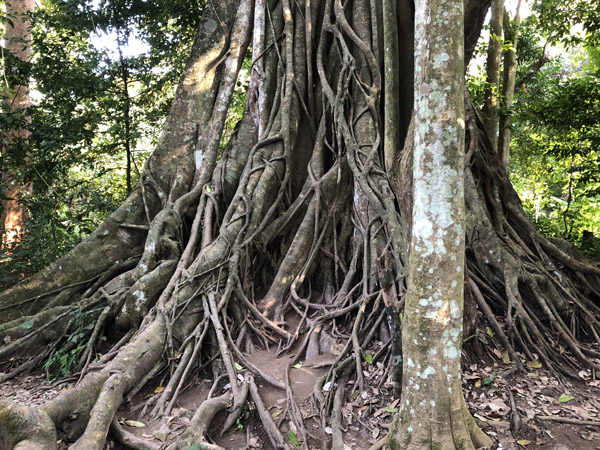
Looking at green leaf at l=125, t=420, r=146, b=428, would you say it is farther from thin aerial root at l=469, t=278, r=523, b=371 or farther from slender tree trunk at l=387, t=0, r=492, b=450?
thin aerial root at l=469, t=278, r=523, b=371

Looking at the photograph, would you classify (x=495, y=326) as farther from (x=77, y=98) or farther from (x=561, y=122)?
(x=77, y=98)

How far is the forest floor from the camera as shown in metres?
2.71

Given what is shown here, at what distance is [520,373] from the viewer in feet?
11.0

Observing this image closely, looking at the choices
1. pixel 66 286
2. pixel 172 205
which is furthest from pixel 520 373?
pixel 66 286

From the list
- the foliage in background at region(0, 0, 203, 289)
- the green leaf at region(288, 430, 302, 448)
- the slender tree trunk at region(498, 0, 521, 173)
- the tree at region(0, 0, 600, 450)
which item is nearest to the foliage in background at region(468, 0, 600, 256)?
the slender tree trunk at region(498, 0, 521, 173)

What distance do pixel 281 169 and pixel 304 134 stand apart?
2.52 feet

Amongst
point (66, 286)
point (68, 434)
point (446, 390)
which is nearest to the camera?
point (446, 390)

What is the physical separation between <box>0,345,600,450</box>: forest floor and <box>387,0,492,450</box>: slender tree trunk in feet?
1.51

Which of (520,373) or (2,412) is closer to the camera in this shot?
(2,412)

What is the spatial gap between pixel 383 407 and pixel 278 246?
91.1 inches

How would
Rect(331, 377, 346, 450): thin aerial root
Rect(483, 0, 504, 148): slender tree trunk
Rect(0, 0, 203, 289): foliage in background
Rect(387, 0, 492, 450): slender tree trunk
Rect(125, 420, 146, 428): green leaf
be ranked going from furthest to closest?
1. Rect(483, 0, 504, 148): slender tree trunk
2. Rect(0, 0, 203, 289): foliage in background
3. Rect(125, 420, 146, 428): green leaf
4. Rect(331, 377, 346, 450): thin aerial root
5. Rect(387, 0, 492, 450): slender tree trunk

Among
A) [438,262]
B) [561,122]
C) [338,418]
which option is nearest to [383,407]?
[338,418]

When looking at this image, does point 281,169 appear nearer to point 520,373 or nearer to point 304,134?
point 304,134

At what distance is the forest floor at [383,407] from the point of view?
2.71 meters
